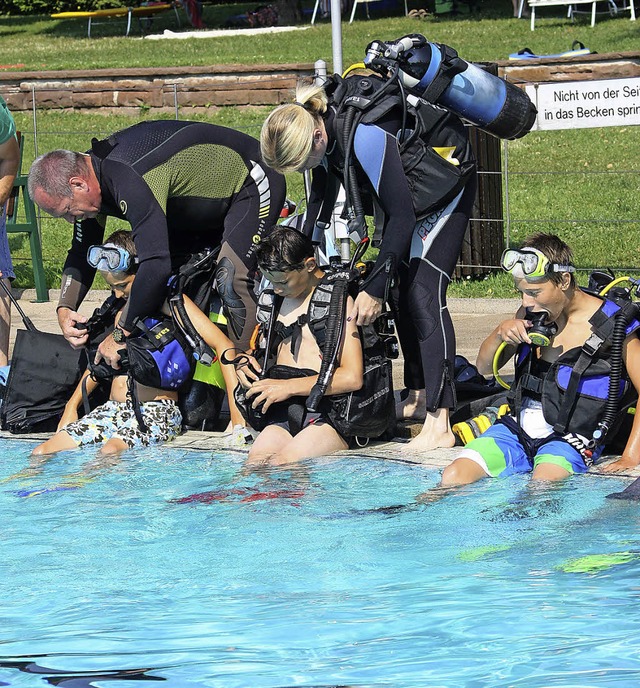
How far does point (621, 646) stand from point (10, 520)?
8.81 feet

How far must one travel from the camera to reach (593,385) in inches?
196

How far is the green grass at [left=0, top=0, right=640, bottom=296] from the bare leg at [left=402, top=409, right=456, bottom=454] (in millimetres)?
3918

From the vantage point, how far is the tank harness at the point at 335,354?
5387 millimetres

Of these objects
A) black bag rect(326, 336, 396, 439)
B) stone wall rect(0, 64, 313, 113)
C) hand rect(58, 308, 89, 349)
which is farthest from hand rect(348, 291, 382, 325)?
stone wall rect(0, 64, 313, 113)

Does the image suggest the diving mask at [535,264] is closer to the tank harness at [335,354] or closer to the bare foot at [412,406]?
the tank harness at [335,354]

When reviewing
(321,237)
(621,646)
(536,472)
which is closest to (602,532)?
(536,472)

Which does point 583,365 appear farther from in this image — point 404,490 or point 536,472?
point 404,490

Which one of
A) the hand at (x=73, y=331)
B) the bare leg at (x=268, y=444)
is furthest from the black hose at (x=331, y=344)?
the hand at (x=73, y=331)

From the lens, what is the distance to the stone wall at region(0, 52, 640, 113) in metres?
15.4

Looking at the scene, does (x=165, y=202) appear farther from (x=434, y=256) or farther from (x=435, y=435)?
(x=435, y=435)

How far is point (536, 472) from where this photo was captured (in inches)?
195

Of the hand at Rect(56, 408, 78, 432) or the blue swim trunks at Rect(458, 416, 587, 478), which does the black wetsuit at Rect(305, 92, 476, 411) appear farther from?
the hand at Rect(56, 408, 78, 432)

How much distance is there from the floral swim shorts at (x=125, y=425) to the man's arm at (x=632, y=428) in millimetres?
2211

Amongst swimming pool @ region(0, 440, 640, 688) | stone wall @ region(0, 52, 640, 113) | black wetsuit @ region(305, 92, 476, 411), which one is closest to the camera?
swimming pool @ region(0, 440, 640, 688)
